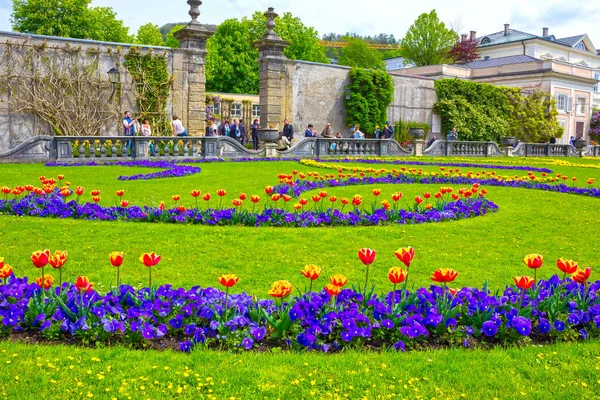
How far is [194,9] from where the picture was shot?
21719 millimetres

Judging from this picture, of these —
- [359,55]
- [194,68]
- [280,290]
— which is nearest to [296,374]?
[280,290]

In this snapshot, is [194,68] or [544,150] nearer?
[194,68]

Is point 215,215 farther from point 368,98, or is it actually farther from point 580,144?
point 580,144

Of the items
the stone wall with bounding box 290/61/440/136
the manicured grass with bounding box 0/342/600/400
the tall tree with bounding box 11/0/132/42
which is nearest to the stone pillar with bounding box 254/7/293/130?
the stone wall with bounding box 290/61/440/136

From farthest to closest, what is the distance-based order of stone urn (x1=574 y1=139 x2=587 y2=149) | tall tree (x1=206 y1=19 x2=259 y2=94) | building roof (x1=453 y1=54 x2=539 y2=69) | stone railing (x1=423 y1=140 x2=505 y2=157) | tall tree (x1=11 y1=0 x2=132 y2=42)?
tall tree (x1=206 y1=19 x2=259 y2=94) < building roof (x1=453 y1=54 x2=539 y2=69) < tall tree (x1=11 y1=0 x2=132 y2=42) < stone urn (x1=574 y1=139 x2=587 y2=149) < stone railing (x1=423 y1=140 x2=505 y2=157)

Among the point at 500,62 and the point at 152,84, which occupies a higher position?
the point at 500,62

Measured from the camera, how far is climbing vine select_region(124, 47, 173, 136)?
21.9 meters

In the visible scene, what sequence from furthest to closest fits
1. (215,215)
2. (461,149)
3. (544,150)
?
(544,150), (461,149), (215,215)

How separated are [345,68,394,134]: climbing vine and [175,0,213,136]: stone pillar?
8578 millimetres

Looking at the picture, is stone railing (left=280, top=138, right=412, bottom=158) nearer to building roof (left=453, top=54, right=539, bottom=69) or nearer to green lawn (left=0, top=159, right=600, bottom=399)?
green lawn (left=0, top=159, right=600, bottom=399)

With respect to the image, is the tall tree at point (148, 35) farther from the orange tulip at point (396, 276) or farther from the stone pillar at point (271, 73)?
the orange tulip at point (396, 276)

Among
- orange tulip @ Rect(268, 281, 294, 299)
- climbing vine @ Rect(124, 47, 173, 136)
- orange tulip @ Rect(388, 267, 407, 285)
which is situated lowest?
orange tulip @ Rect(268, 281, 294, 299)

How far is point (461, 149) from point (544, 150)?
7.56 m

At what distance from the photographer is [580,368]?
10.8ft
